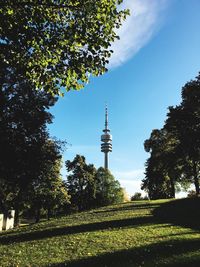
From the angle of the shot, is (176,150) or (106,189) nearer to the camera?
(176,150)

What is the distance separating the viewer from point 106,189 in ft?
348

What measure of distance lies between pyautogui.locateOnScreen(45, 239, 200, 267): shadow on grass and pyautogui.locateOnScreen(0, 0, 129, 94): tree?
7.62 meters

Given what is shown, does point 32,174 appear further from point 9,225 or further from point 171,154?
point 171,154

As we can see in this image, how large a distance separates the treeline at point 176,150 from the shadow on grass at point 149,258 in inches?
1305

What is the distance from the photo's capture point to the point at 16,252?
18.1 meters

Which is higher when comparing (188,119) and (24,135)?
(188,119)

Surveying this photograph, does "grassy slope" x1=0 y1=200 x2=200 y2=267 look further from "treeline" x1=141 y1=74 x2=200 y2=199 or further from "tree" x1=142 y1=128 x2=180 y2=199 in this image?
"tree" x1=142 y1=128 x2=180 y2=199

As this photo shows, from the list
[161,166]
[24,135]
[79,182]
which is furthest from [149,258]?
[79,182]

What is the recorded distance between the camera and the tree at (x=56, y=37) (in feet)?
44.2

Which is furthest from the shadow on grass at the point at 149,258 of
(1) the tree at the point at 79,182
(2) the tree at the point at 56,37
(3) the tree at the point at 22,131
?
(1) the tree at the point at 79,182

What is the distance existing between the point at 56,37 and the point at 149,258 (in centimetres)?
1014

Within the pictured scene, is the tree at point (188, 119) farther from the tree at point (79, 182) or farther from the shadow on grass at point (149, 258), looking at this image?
the tree at point (79, 182)

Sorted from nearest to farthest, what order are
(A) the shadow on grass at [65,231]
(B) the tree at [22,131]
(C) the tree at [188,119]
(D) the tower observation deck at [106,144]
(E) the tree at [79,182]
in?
(A) the shadow on grass at [65,231], (B) the tree at [22,131], (C) the tree at [188,119], (E) the tree at [79,182], (D) the tower observation deck at [106,144]

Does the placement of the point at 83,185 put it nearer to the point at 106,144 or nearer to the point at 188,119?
the point at 188,119
